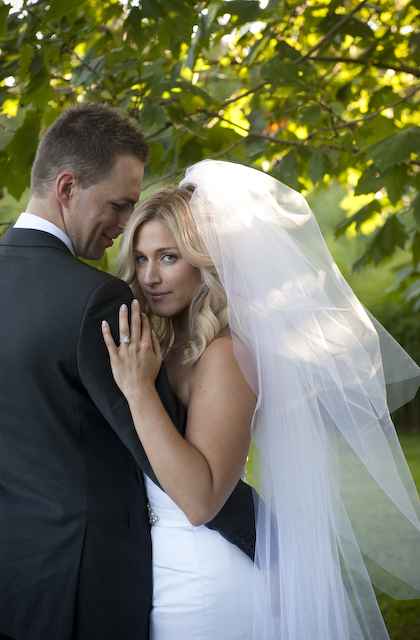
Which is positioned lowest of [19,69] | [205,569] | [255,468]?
[205,569]

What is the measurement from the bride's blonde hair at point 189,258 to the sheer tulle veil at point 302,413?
43 mm

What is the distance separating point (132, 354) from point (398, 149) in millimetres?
1630

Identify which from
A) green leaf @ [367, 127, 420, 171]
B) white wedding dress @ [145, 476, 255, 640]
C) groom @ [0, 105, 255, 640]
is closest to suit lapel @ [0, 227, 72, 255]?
groom @ [0, 105, 255, 640]

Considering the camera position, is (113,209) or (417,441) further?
(417,441)

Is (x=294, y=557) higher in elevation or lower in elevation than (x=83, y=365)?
lower

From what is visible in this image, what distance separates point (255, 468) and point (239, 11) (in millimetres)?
1900

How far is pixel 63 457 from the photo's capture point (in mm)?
2455

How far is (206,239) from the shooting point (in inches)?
107

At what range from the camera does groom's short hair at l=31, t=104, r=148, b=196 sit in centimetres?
271

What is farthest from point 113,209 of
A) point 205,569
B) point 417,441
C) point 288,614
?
point 417,441

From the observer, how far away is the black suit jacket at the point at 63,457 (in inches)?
95.4

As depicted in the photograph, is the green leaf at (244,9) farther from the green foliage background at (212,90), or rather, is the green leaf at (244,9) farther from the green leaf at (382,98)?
the green leaf at (382,98)

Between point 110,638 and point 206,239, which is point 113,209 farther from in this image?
point 110,638

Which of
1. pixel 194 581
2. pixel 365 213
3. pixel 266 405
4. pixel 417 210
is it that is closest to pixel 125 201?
pixel 266 405
